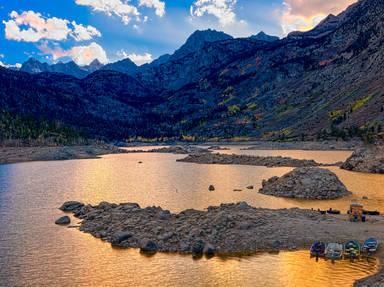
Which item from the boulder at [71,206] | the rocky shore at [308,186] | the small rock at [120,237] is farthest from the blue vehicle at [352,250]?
the boulder at [71,206]

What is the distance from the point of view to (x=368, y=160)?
119 metres

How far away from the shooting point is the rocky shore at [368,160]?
116 metres

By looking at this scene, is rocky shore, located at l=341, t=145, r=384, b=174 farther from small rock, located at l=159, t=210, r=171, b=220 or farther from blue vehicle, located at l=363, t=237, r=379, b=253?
small rock, located at l=159, t=210, r=171, b=220

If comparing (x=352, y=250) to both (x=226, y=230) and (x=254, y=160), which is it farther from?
(x=254, y=160)

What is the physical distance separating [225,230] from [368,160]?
8389cm

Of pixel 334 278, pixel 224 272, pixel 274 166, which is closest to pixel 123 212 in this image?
pixel 224 272

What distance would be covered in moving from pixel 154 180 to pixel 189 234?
63596mm

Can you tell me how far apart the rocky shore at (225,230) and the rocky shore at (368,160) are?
63.9m

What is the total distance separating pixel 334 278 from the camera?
37.7 metres

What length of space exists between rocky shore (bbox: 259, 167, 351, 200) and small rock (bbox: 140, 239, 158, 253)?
132 feet

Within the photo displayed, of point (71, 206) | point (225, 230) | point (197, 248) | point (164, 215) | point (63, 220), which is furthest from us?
point (71, 206)

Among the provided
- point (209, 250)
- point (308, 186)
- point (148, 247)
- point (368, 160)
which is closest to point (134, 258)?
point (148, 247)

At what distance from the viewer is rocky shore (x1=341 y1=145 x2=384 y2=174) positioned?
116 metres

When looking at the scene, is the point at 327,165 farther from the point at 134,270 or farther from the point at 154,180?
the point at 134,270
